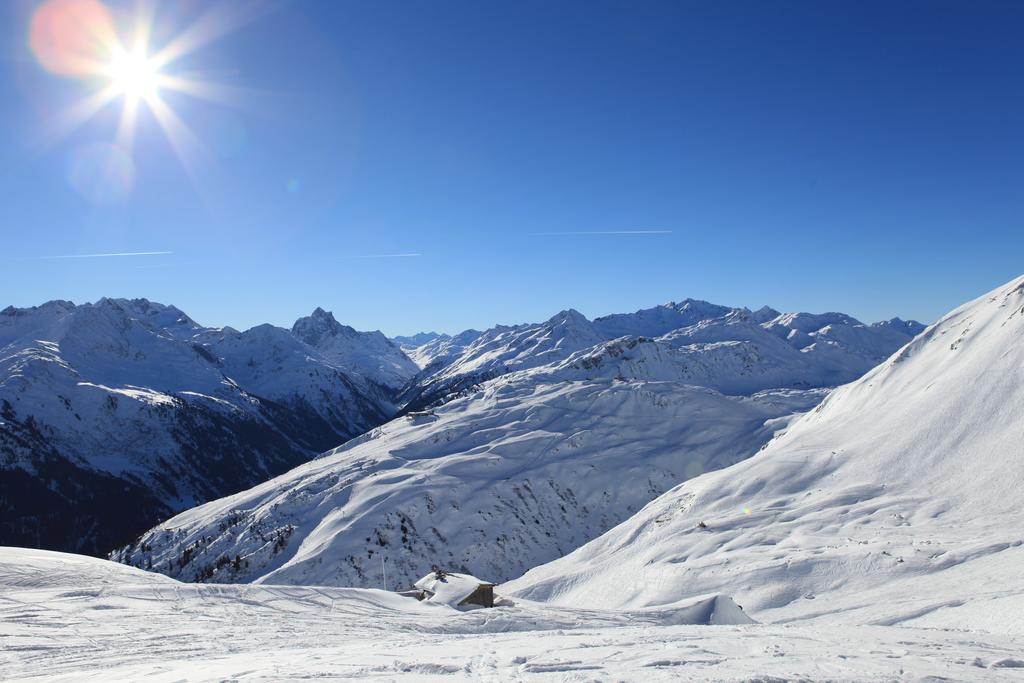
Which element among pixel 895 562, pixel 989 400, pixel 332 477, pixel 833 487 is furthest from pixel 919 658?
pixel 332 477

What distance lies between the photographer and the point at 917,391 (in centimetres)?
6506

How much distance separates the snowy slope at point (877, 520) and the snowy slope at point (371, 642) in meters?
7.13

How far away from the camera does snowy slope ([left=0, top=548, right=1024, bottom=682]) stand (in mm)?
12797

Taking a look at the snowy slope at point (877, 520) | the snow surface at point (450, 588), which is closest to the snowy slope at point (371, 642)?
the snow surface at point (450, 588)

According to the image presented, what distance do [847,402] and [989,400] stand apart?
3203cm

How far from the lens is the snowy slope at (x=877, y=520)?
28719mm

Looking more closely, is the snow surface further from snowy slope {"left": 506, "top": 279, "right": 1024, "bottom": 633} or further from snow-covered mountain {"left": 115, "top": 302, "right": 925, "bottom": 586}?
snow-covered mountain {"left": 115, "top": 302, "right": 925, "bottom": 586}

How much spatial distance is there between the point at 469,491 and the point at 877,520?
223 ft

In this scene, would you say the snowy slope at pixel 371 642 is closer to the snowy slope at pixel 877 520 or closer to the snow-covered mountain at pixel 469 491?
the snowy slope at pixel 877 520

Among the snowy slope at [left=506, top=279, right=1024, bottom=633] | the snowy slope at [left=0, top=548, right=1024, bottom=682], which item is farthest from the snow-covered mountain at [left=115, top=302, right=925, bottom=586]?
the snowy slope at [left=0, top=548, right=1024, bottom=682]

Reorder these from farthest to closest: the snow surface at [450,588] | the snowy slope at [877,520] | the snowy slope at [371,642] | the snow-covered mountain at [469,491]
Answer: the snow-covered mountain at [469,491] → the snow surface at [450,588] → the snowy slope at [877,520] → the snowy slope at [371,642]

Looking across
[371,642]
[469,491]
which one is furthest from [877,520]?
[469,491]

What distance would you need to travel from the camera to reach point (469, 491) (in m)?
97.9

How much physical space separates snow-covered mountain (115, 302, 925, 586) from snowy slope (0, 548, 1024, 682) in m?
53.2
